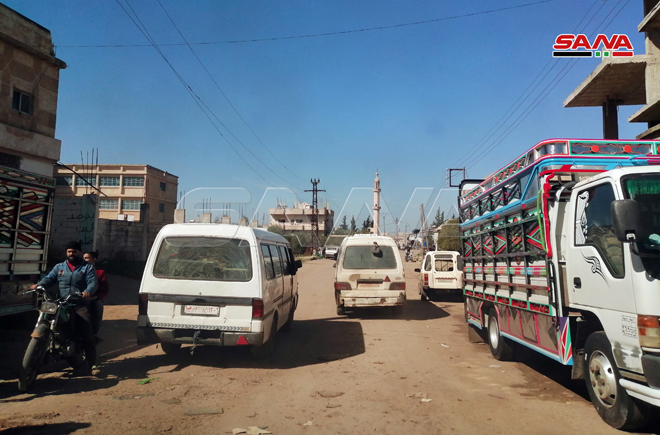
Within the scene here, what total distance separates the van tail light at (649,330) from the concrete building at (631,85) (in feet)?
33.4

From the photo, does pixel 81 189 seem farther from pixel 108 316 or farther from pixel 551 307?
pixel 551 307

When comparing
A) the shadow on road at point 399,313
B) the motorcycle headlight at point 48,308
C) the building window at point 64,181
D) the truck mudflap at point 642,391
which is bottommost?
the shadow on road at point 399,313

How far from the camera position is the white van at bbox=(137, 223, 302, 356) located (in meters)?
6.52

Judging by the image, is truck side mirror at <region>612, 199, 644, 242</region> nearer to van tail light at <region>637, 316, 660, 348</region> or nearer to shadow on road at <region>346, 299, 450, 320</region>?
van tail light at <region>637, 316, 660, 348</region>

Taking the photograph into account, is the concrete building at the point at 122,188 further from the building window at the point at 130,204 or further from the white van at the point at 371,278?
the white van at the point at 371,278

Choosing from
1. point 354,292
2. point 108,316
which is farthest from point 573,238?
point 108,316

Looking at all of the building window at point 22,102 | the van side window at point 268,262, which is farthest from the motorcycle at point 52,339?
the building window at point 22,102

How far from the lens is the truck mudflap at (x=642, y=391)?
3703 mm

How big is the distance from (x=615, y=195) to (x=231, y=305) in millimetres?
4825

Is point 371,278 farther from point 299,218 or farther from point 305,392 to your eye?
point 299,218

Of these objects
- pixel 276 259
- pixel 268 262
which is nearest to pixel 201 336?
pixel 268 262

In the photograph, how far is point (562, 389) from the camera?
19.3ft

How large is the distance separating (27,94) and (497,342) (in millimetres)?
13343

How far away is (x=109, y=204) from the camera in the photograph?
56125 mm
